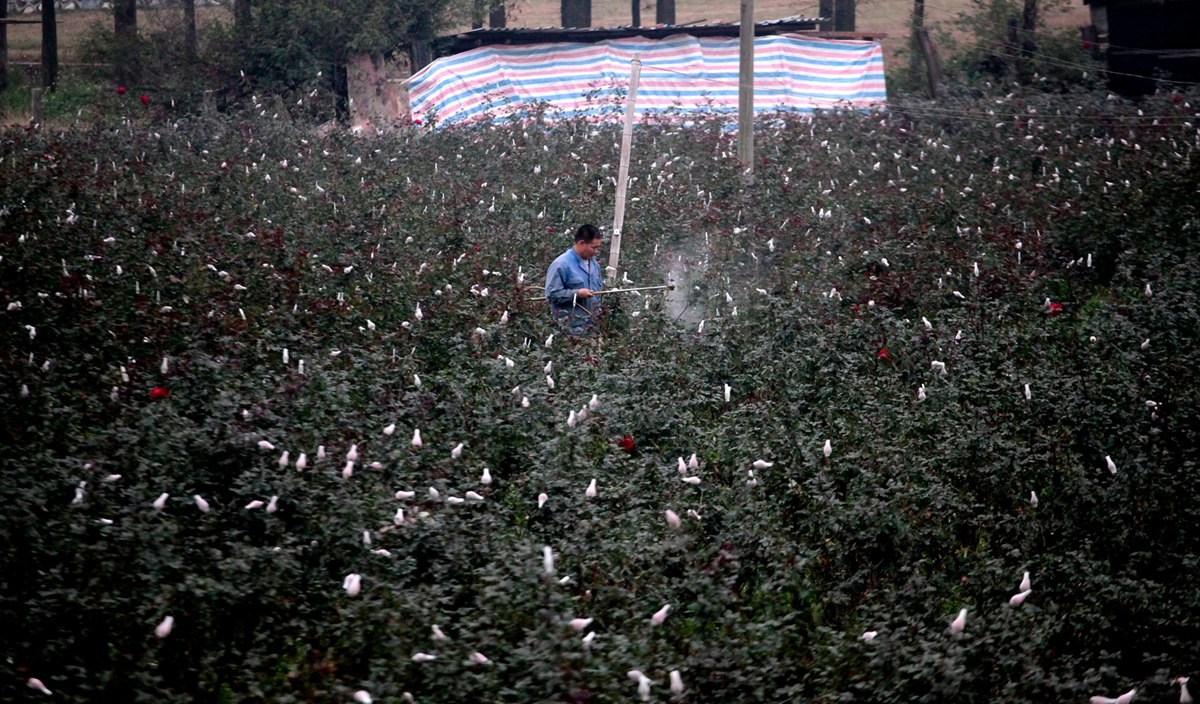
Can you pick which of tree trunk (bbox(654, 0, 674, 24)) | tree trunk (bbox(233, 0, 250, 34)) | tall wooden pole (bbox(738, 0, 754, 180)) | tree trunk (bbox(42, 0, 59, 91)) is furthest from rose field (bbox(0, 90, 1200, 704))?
tree trunk (bbox(654, 0, 674, 24))

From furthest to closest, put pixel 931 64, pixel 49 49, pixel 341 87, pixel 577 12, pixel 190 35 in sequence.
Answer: pixel 577 12 < pixel 49 49 < pixel 190 35 < pixel 341 87 < pixel 931 64

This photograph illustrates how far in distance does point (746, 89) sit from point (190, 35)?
43.5ft

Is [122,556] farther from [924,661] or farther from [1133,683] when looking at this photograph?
[1133,683]

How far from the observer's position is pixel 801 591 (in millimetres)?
4750

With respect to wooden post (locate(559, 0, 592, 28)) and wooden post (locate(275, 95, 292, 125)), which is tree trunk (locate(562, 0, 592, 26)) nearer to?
wooden post (locate(559, 0, 592, 28))

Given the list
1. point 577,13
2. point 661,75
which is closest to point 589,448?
point 661,75

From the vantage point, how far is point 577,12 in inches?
1204

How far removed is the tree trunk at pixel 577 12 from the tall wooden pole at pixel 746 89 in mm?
18225

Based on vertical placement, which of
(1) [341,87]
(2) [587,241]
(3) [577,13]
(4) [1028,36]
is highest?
(3) [577,13]

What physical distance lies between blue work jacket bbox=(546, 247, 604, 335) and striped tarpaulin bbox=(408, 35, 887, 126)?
1082 centimetres

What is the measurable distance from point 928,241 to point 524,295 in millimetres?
3857

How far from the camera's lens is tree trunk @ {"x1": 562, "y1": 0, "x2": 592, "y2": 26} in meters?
30.6

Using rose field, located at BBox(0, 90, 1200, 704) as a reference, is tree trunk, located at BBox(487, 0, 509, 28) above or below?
above

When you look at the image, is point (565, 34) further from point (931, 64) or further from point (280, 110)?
point (931, 64)
